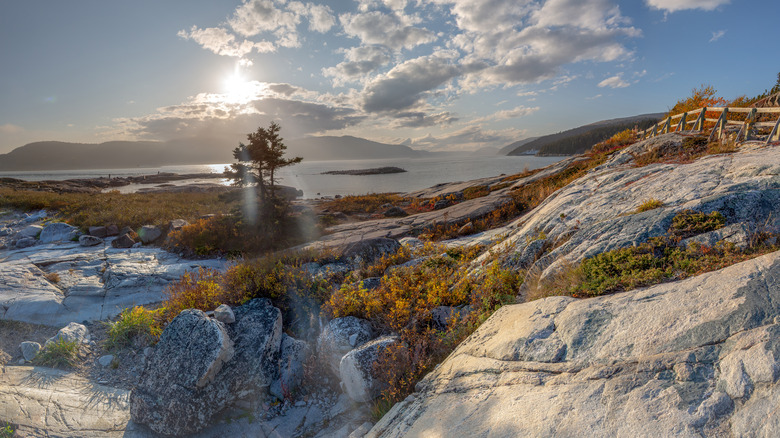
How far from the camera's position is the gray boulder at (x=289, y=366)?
575cm

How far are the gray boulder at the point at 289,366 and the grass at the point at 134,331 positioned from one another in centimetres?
353

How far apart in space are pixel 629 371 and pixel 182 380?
6289 mm

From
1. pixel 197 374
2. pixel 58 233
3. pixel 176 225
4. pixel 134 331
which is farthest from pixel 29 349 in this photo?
pixel 58 233

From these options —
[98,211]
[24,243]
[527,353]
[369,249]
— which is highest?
[98,211]

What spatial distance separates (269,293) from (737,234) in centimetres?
866

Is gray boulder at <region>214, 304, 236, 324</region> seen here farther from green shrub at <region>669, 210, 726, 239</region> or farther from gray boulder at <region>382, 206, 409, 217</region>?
gray boulder at <region>382, 206, 409, 217</region>

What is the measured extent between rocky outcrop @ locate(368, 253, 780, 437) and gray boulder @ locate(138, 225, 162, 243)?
17057 mm

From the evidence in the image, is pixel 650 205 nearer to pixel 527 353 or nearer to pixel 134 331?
pixel 527 353

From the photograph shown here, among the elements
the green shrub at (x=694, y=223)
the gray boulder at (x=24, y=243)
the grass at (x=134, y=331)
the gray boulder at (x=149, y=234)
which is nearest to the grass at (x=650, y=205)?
the green shrub at (x=694, y=223)

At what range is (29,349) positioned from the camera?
21.6 ft

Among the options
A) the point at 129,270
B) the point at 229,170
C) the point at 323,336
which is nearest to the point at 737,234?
the point at 323,336

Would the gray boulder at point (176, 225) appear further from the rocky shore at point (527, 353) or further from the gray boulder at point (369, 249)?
→ the gray boulder at point (369, 249)

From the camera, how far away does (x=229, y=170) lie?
20.3 meters

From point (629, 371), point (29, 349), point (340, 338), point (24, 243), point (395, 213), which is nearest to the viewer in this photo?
point (629, 371)
